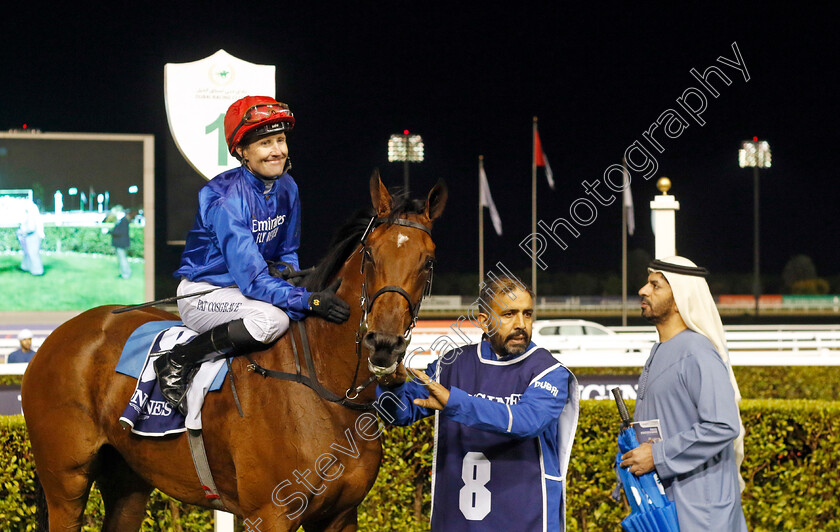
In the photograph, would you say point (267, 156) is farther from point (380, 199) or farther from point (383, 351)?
point (383, 351)

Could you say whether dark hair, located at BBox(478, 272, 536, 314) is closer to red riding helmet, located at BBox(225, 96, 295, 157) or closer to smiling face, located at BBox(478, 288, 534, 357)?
smiling face, located at BBox(478, 288, 534, 357)

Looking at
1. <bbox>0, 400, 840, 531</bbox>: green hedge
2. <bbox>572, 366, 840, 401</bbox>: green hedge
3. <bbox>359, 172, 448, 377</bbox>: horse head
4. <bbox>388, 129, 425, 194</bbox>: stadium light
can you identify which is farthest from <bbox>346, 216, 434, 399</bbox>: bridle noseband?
<bbox>388, 129, 425, 194</bbox>: stadium light

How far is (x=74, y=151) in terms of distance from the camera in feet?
48.1

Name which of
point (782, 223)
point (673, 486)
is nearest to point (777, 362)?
point (673, 486)

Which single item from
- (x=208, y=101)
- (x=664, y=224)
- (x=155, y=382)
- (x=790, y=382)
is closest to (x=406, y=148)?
(x=790, y=382)

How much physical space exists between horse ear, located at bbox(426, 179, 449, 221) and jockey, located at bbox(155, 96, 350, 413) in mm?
454

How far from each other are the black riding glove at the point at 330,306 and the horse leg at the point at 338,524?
0.73 m

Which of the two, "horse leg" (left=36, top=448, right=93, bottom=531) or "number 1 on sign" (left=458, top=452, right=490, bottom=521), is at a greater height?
"number 1 on sign" (left=458, top=452, right=490, bottom=521)

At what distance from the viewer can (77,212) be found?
48.7 feet

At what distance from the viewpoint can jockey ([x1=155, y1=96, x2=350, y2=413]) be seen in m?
2.92

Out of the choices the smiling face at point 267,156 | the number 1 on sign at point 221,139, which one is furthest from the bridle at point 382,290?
the number 1 on sign at point 221,139

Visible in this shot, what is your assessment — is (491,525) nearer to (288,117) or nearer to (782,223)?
(288,117)

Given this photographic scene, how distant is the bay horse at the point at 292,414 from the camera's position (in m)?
2.61

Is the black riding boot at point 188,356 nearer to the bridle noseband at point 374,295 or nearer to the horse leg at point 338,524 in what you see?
the bridle noseband at point 374,295
